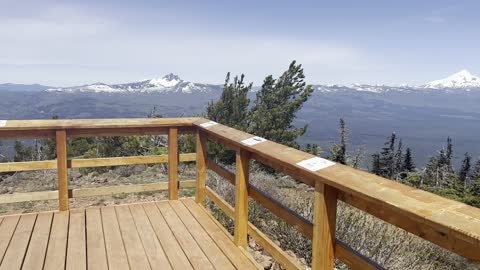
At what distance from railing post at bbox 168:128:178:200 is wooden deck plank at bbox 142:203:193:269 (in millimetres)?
279

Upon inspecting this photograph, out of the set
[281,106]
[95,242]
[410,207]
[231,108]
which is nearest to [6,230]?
[95,242]

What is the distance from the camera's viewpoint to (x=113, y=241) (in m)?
3.38

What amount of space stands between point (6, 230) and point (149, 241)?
1.27 metres

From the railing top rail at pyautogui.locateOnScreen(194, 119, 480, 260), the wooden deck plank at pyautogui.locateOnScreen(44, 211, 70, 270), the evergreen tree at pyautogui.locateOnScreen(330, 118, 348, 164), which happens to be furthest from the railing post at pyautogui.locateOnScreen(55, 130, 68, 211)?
the evergreen tree at pyautogui.locateOnScreen(330, 118, 348, 164)

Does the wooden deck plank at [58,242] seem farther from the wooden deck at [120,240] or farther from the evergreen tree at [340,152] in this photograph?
the evergreen tree at [340,152]

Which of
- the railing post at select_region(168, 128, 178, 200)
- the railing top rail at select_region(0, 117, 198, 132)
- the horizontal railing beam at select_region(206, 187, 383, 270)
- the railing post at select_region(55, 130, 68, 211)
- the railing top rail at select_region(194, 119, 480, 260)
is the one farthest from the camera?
the railing post at select_region(168, 128, 178, 200)

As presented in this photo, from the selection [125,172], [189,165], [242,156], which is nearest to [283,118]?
[189,165]

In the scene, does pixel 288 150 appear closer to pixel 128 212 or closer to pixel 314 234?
pixel 314 234

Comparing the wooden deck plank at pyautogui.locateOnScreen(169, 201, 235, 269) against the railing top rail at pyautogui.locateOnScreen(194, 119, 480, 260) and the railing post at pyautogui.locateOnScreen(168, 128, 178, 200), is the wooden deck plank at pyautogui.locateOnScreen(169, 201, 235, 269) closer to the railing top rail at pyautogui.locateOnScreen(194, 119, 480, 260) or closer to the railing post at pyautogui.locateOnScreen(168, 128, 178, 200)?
the railing post at pyautogui.locateOnScreen(168, 128, 178, 200)

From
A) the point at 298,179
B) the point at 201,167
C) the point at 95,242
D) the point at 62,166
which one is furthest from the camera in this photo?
the point at 201,167

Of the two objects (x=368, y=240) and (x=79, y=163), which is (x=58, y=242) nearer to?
(x=79, y=163)

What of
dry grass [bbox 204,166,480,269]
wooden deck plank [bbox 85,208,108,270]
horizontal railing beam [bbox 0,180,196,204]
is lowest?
dry grass [bbox 204,166,480,269]

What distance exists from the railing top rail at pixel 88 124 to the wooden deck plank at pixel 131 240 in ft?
2.81

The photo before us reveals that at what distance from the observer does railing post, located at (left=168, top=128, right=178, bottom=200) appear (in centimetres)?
452
